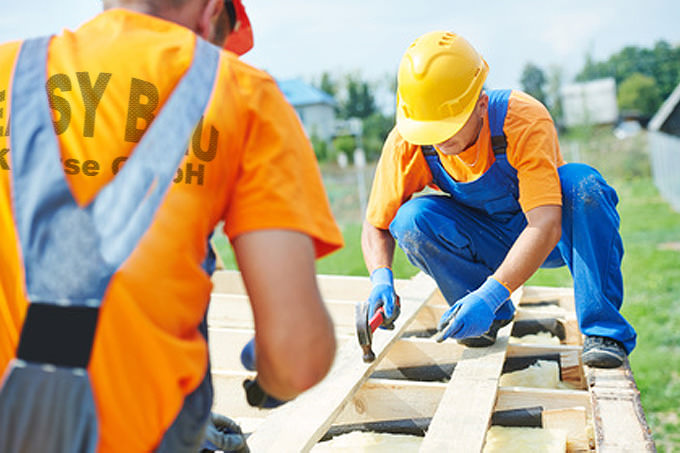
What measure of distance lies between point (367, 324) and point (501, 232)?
3.17ft

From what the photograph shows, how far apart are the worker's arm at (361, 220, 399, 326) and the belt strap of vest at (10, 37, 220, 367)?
6.53 ft

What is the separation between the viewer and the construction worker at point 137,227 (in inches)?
40.8

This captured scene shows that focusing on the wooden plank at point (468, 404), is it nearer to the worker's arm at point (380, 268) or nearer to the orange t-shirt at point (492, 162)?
the worker's arm at point (380, 268)

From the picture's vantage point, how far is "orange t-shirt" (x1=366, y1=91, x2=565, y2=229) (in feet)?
9.59

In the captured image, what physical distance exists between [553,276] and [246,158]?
306 inches

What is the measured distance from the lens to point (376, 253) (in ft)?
10.7

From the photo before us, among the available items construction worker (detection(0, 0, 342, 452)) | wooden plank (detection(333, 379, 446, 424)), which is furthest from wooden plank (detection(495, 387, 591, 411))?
construction worker (detection(0, 0, 342, 452))

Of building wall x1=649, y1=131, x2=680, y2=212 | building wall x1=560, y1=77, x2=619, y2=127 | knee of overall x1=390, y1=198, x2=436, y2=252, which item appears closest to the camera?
knee of overall x1=390, y1=198, x2=436, y2=252

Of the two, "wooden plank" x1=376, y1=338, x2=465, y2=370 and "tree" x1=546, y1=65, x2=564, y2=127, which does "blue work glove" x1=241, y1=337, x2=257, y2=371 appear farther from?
"tree" x1=546, y1=65, x2=564, y2=127

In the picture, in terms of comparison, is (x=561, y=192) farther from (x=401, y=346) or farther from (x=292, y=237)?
(x=292, y=237)

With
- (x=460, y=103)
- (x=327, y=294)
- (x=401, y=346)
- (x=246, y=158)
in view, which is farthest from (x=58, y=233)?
(x=327, y=294)

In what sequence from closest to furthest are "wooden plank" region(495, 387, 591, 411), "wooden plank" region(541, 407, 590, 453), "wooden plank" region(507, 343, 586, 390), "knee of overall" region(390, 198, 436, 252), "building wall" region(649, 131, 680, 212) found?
"wooden plank" region(541, 407, 590, 453) → "wooden plank" region(495, 387, 591, 411) → "wooden plank" region(507, 343, 586, 390) → "knee of overall" region(390, 198, 436, 252) → "building wall" region(649, 131, 680, 212)

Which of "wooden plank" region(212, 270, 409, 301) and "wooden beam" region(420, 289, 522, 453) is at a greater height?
"wooden beam" region(420, 289, 522, 453)

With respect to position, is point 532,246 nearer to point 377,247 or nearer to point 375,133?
point 377,247
